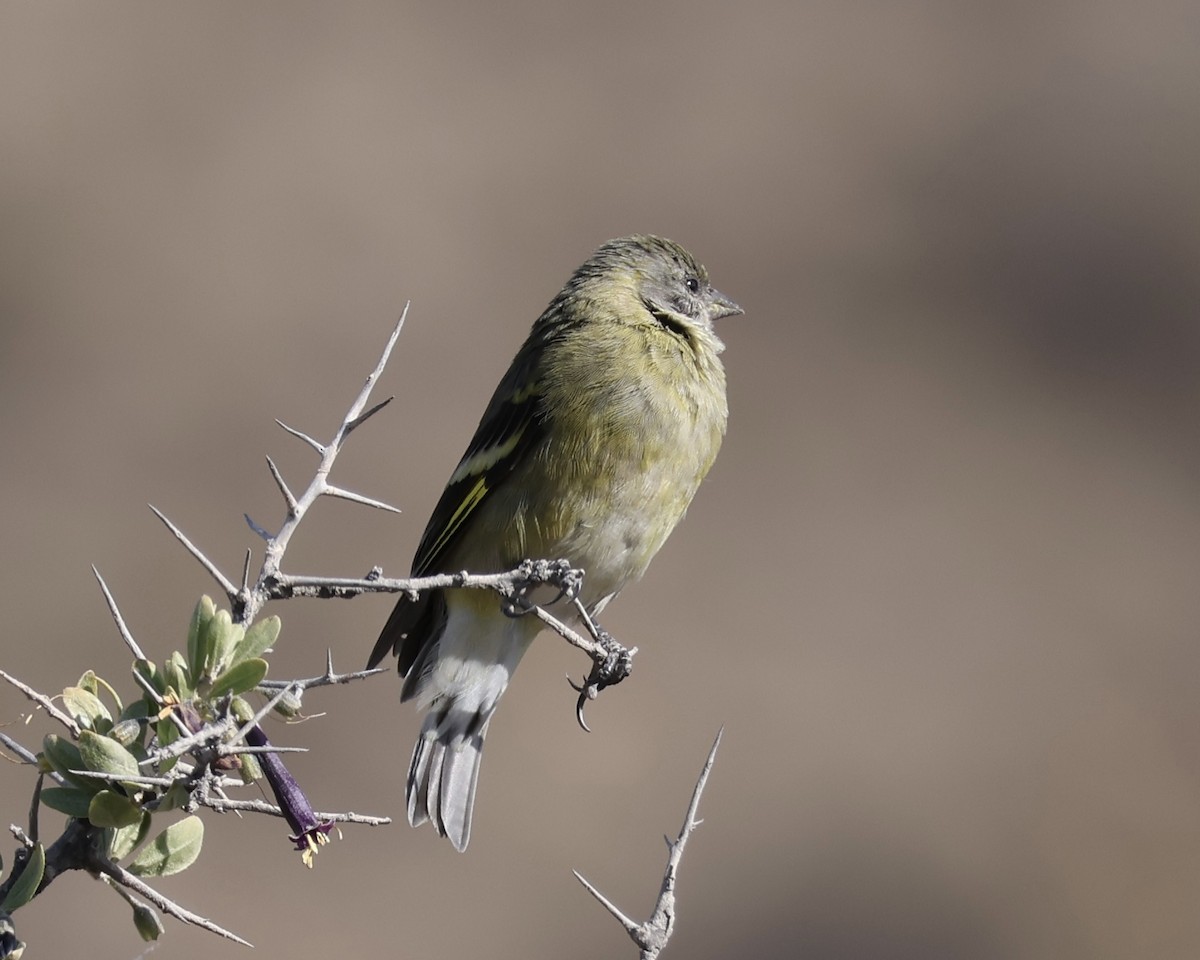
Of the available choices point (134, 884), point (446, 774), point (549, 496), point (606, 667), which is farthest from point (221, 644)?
point (446, 774)

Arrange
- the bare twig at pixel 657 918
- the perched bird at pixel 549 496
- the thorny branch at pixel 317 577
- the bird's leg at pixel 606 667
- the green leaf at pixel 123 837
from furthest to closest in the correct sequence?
the perched bird at pixel 549 496 < the bird's leg at pixel 606 667 < the bare twig at pixel 657 918 < the thorny branch at pixel 317 577 < the green leaf at pixel 123 837

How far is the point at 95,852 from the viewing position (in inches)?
81.6

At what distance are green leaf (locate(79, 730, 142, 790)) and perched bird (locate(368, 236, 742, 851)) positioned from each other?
264cm

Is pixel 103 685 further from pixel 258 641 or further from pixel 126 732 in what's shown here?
pixel 258 641

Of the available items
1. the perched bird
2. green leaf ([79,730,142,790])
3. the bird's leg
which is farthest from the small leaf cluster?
the perched bird

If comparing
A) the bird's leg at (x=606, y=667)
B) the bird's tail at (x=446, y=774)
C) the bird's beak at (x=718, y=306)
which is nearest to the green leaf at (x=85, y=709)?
the bird's leg at (x=606, y=667)

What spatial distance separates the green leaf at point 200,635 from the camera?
2146 millimetres

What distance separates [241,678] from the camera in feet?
6.97

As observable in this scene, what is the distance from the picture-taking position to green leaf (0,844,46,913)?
1.87 m

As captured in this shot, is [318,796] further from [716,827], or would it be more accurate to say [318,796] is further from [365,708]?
[716,827]

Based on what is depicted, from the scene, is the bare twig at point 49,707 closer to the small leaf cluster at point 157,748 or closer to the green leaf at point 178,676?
the small leaf cluster at point 157,748

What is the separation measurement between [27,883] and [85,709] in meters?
0.31

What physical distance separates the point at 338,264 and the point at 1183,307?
8.50 metres

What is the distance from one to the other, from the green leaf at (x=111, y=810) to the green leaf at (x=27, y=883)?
0.09 meters
